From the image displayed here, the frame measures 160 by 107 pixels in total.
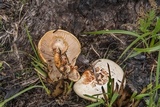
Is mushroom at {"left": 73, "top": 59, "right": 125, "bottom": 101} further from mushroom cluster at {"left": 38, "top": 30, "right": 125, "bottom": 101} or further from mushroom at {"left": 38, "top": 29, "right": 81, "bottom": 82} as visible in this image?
mushroom at {"left": 38, "top": 29, "right": 81, "bottom": 82}

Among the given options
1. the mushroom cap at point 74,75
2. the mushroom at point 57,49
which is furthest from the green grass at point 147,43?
the mushroom cap at point 74,75

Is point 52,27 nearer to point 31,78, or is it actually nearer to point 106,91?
point 31,78

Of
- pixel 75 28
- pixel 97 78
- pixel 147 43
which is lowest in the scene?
pixel 97 78

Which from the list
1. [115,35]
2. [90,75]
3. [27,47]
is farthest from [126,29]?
[27,47]

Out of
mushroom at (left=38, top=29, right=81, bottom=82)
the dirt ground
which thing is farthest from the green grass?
mushroom at (left=38, top=29, right=81, bottom=82)

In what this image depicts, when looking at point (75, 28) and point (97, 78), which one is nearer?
point (97, 78)

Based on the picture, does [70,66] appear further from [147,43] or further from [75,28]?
[147,43]

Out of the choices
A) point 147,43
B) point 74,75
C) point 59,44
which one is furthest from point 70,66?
point 147,43
